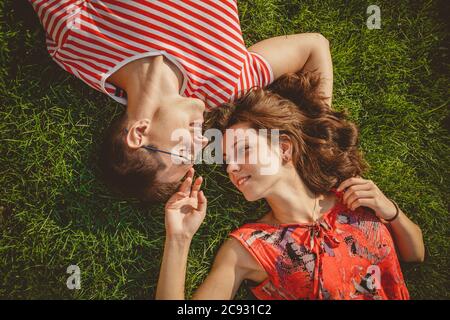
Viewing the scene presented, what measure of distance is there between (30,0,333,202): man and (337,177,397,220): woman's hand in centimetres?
106

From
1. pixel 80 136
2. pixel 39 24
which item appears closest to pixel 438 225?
pixel 80 136

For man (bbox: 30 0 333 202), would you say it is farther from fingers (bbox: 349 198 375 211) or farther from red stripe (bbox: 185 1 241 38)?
fingers (bbox: 349 198 375 211)

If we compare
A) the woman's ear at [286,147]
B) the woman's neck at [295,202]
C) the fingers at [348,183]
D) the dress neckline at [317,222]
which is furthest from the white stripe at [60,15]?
the fingers at [348,183]

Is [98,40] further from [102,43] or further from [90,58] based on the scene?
[90,58]

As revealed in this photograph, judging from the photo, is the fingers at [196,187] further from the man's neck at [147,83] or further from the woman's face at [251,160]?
the man's neck at [147,83]

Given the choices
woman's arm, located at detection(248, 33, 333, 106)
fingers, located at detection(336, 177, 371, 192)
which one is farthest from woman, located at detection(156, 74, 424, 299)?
woman's arm, located at detection(248, 33, 333, 106)

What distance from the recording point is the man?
93.3 inches

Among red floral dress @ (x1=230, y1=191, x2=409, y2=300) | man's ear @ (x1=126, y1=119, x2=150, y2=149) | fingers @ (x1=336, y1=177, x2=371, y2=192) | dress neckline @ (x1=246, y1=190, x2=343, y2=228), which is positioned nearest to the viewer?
man's ear @ (x1=126, y1=119, x2=150, y2=149)

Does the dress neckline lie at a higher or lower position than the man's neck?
lower

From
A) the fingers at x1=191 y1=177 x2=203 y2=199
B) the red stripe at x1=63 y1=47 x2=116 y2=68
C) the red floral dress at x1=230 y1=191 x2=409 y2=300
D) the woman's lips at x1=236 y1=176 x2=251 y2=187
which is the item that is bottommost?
the red floral dress at x1=230 y1=191 x2=409 y2=300

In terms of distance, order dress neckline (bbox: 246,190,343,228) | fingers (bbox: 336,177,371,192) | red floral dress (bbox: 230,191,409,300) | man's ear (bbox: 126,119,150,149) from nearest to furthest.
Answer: man's ear (bbox: 126,119,150,149), red floral dress (bbox: 230,191,409,300), dress neckline (bbox: 246,190,343,228), fingers (bbox: 336,177,371,192)

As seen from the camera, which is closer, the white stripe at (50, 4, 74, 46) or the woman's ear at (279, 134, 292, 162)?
the white stripe at (50, 4, 74, 46)

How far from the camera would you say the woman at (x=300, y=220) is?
2.57 meters

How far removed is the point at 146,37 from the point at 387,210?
1.90 metres
